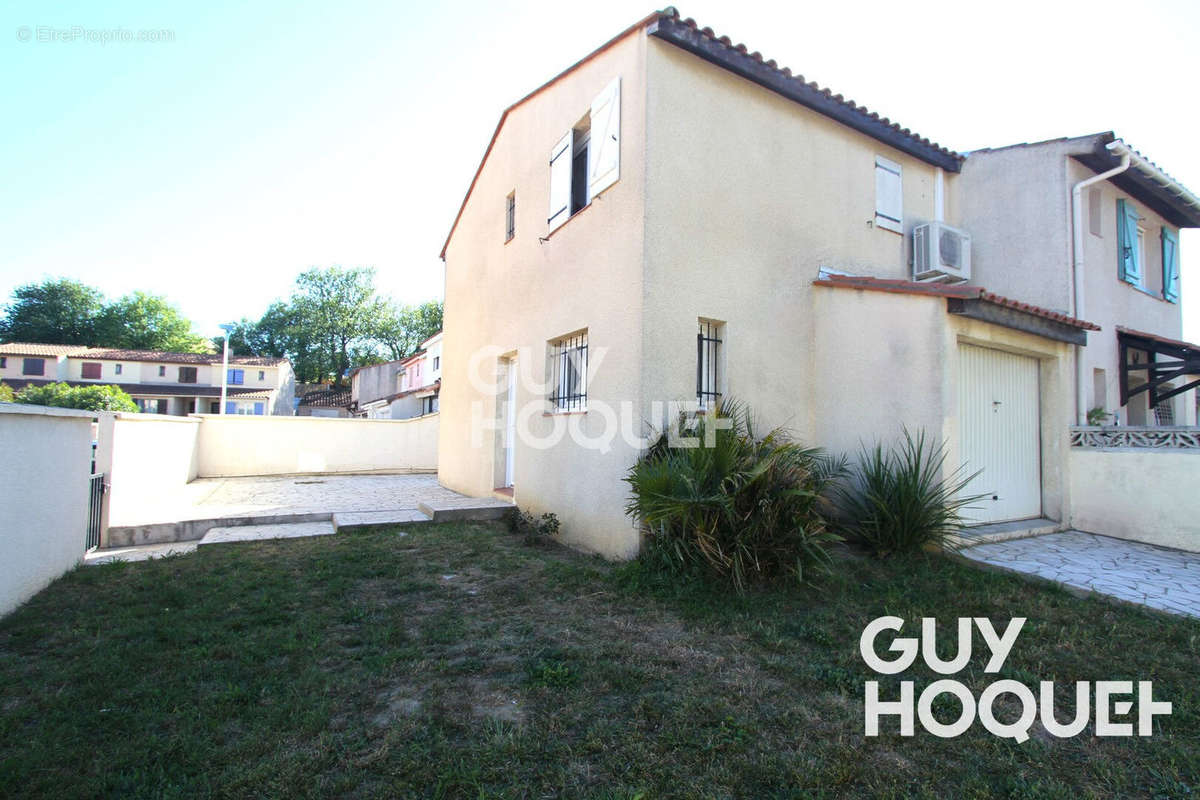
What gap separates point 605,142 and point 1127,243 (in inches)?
390

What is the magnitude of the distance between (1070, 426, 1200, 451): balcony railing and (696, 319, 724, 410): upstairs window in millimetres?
5538

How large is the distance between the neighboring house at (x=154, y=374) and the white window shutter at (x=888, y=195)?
138 feet

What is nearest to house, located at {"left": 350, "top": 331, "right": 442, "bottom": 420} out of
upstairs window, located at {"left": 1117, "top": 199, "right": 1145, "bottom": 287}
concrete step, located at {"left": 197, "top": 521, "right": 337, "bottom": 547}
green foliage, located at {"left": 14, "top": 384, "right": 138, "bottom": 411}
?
green foliage, located at {"left": 14, "top": 384, "right": 138, "bottom": 411}

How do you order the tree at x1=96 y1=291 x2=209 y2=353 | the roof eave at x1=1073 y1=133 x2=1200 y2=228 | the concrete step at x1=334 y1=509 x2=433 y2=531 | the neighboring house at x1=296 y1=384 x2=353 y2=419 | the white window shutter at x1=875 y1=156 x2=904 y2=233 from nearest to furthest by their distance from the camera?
the concrete step at x1=334 y1=509 x2=433 y2=531, the white window shutter at x1=875 y1=156 x2=904 y2=233, the roof eave at x1=1073 y1=133 x2=1200 y2=228, the neighboring house at x1=296 y1=384 x2=353 y2=419, the tree at x1=96 y1=291 x2=209 y2=353

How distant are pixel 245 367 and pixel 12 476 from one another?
43.8 metres

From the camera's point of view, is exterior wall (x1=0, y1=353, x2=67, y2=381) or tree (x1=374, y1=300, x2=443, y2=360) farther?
tree (x1=374, y1=300, x2=443, y2=360)

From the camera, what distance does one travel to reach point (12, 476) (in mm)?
4242

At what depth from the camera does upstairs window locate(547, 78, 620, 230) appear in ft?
21.2

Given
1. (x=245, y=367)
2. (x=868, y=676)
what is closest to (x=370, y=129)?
(x=868, y=676)

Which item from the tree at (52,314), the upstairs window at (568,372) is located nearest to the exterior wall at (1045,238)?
the upstairs window at (568,372)

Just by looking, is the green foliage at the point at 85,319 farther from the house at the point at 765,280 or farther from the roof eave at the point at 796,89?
the roof eave at the point at 796,89

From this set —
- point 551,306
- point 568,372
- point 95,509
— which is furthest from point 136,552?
point 551,306

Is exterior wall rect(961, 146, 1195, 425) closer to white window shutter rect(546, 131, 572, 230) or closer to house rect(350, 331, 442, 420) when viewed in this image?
white window shutter rect(546, 131, 572, 230)

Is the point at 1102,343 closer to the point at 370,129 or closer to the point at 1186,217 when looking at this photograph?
the point at 1186,217
